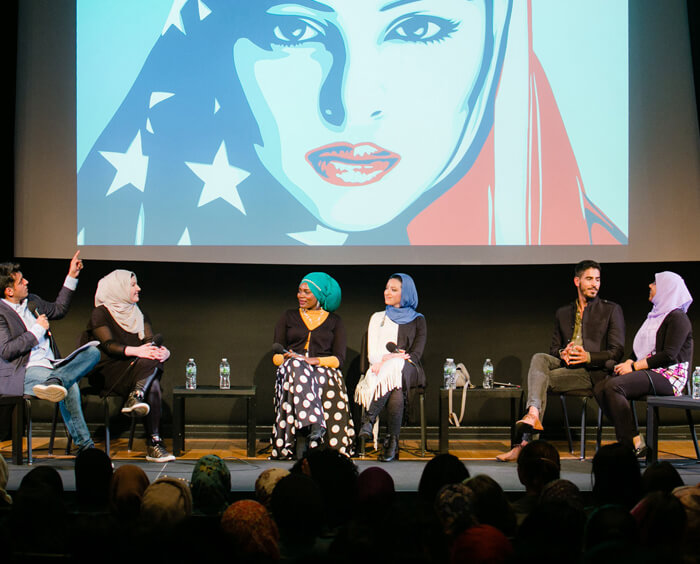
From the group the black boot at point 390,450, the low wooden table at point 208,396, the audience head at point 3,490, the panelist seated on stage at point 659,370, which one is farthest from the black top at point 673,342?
the audience head at point 3,490

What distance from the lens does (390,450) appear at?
411cm

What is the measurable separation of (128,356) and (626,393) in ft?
9.24

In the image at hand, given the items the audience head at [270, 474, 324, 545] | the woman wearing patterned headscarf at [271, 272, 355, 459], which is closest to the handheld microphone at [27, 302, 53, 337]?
the woman wearing patterned headscarf at [271, 272, 355, 459]

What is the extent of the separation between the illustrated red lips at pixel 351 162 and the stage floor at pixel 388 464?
1.71m

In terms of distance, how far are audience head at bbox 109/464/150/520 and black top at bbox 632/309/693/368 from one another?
3.00 metres

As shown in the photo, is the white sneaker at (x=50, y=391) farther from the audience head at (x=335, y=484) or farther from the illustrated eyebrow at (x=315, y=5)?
the illustrated eyebrow at (x=315, y=5)

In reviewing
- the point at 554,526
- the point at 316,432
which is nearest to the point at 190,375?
the point at 316,432

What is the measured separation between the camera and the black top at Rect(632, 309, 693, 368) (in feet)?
13.2

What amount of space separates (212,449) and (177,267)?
1.33 m

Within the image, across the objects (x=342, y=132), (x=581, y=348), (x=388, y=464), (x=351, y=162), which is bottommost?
(x=388, y=464)

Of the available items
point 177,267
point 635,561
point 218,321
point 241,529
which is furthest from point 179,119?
point 635,561

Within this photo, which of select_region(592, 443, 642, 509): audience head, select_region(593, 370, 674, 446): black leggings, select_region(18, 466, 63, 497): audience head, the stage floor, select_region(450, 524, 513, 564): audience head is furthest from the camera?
select_region(593, 370, 674, 446): black leggings

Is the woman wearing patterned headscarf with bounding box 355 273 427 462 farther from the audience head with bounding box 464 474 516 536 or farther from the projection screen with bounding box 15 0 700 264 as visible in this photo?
the audience head with bounding box 464 474 516 536

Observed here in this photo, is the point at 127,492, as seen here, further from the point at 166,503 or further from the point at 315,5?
the point at 315,5
